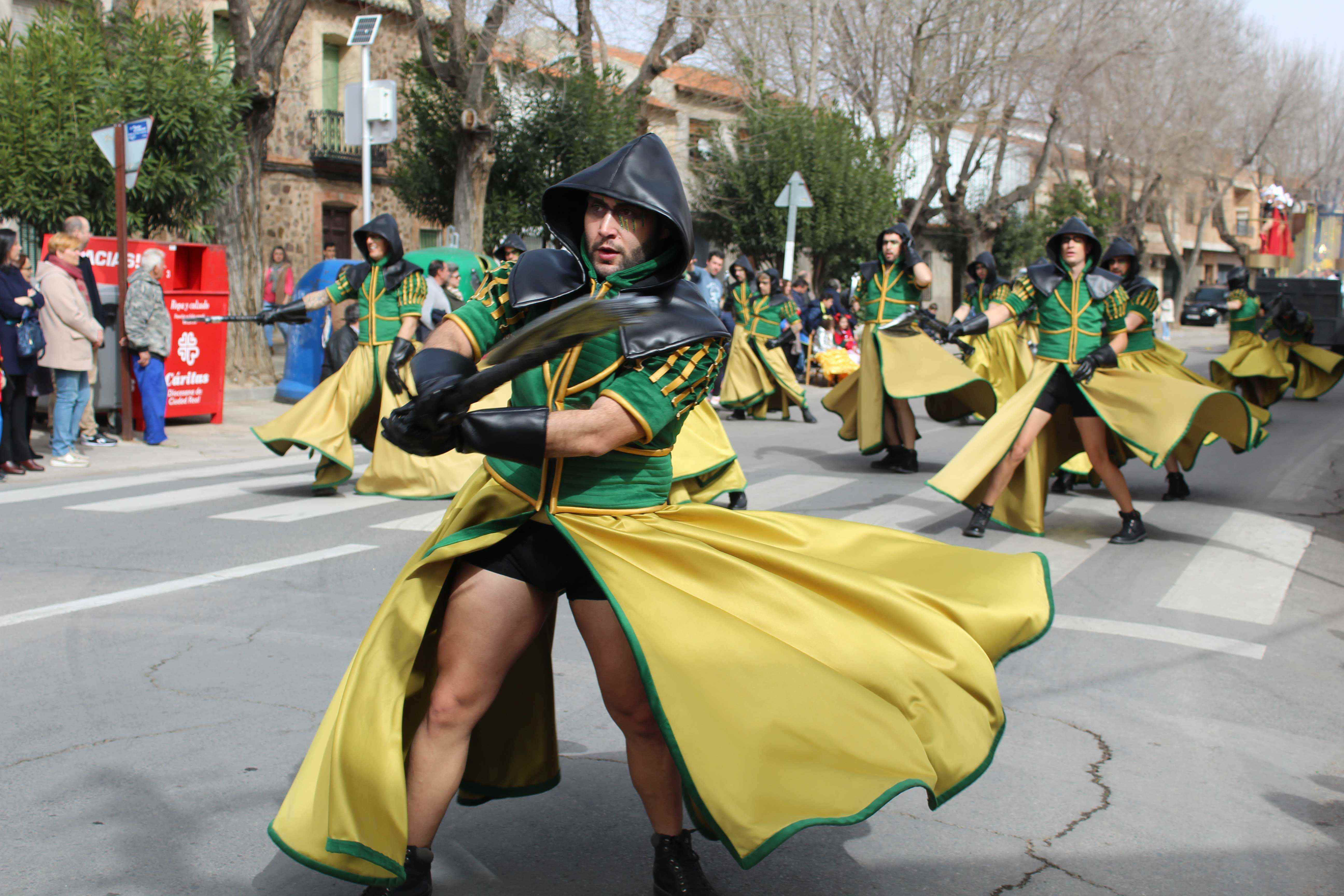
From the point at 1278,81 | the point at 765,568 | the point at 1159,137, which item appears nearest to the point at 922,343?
the point at 765,568

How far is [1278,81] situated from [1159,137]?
13.3 meters

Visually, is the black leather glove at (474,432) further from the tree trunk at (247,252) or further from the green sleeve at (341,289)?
the tree trunk at (247,252)

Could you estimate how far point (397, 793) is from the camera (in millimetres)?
2459

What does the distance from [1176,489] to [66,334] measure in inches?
346

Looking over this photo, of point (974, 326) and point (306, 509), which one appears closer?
point (974, 326)

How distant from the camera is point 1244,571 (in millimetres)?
6945

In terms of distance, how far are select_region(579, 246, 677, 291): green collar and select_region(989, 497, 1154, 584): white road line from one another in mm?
4086

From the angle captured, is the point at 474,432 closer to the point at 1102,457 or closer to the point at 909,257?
the point at 1102,457

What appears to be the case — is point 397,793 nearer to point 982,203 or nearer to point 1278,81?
point 982,203

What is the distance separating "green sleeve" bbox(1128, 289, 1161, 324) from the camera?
926 cm

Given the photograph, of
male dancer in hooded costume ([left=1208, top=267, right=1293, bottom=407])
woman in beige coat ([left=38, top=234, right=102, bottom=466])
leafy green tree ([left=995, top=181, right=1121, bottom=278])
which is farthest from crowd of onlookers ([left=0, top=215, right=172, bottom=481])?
leafy green tree ([left=995, top=181, right=1121, bottom=278])

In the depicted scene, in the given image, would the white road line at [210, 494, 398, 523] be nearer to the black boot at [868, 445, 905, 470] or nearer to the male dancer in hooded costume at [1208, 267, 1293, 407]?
the black boot at [868, 445, 905, 470]

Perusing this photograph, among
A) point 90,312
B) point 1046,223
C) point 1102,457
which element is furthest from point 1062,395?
point 1046,223

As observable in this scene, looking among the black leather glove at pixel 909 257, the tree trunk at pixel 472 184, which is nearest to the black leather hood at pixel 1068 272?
the black leather glove at pixel 909 257
